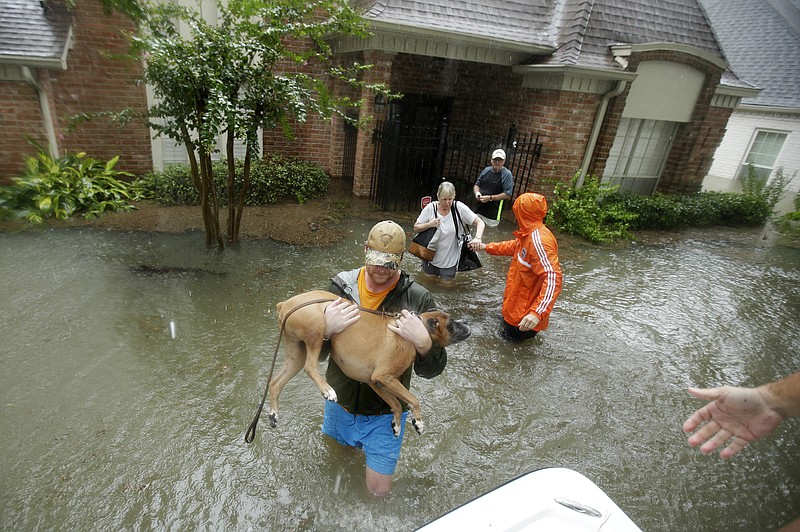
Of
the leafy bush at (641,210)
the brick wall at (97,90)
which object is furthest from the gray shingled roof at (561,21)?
the brick wall at (97,90)

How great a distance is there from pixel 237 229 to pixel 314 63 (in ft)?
16.4

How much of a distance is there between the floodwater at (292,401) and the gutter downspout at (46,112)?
8.88 ft

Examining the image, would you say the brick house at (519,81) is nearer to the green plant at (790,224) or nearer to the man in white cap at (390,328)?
the green plant at (790,224)

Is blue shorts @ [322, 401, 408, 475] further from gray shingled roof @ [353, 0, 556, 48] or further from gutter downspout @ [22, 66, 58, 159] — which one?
gutter downspout @ [22, 66, 58, 159]

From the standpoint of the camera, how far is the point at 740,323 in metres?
6.06

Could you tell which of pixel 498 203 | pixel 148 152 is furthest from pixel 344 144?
pixel 498 203

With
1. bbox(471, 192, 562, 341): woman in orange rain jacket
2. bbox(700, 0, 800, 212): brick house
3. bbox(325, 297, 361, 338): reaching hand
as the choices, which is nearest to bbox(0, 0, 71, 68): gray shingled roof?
bbox(471, 192, 562, 341): woman in orange rain jacket

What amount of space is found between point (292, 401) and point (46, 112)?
26.4 ft

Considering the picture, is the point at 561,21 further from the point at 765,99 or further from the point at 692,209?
the point at 765,99

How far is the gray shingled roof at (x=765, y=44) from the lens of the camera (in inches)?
556

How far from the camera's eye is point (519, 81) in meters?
9.54

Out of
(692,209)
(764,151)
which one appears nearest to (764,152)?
(764,151)

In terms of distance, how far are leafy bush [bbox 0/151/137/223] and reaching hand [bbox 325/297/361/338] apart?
24.0 ft

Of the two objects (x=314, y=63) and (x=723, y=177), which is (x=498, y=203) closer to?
(x=314, y=63)
